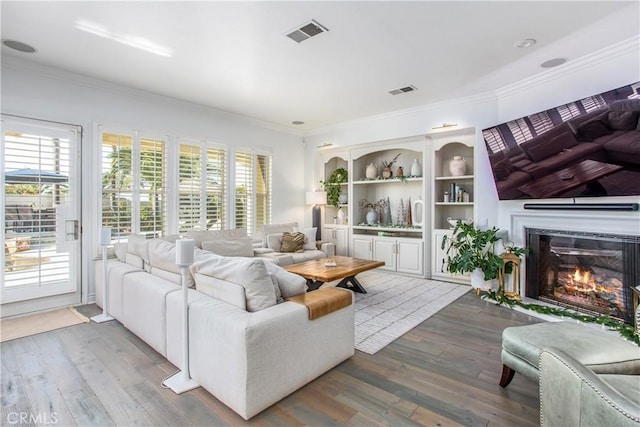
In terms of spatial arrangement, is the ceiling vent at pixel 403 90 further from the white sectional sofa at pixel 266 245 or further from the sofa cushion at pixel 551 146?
the white sectional sofa at pixel 266 245

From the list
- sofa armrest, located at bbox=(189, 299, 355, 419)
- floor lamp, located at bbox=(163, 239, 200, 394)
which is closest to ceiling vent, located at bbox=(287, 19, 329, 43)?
floor lamp, located at bbox=(163, 239, 200, 394)

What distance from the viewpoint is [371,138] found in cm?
599

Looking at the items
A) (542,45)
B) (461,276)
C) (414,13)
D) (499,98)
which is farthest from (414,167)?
(414,13)

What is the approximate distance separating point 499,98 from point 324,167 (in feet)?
11.8

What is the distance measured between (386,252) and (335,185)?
1.79 metres

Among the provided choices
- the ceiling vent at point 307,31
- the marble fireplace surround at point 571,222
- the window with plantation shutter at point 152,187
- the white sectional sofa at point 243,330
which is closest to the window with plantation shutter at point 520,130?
the marble fireplace surround at point 571,222

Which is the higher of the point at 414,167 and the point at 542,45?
the point at 542,45

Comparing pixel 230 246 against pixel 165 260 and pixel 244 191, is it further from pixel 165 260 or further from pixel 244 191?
pixel 165 260

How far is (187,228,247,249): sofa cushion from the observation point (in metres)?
4.69

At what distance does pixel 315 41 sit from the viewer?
317 centimetres

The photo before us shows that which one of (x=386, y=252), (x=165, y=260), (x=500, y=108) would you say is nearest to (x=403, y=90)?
(x=500, y=108)

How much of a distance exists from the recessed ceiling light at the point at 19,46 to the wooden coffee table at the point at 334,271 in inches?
146

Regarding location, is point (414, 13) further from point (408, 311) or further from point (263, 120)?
point (263, 120)

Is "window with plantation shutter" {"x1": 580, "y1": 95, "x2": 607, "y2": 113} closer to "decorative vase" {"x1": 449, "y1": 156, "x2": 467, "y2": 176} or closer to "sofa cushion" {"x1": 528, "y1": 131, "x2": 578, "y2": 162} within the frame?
"sofa cushion" {"x1": 528, "y1": 131, "x2": 578, "y2": 162}
